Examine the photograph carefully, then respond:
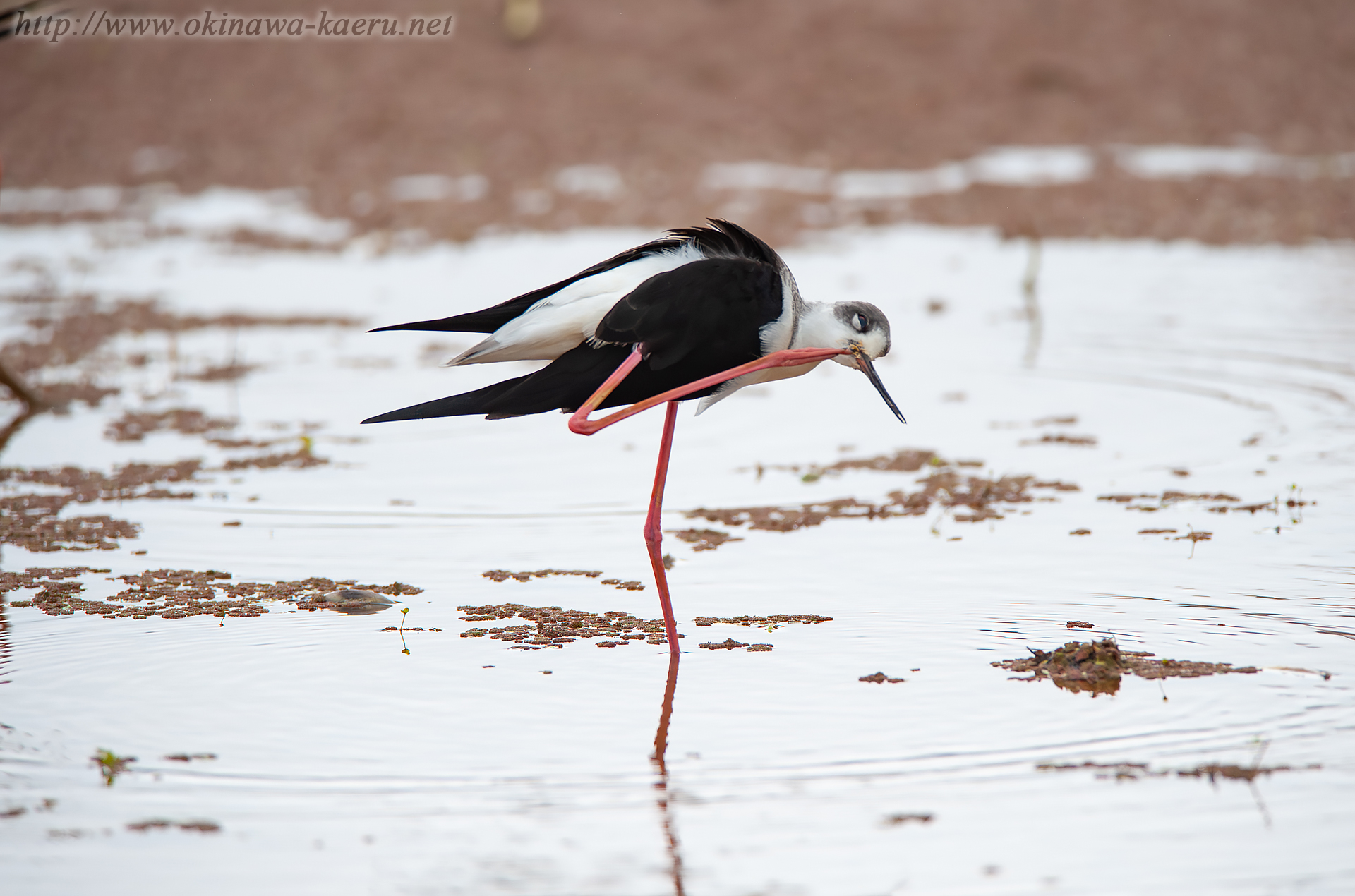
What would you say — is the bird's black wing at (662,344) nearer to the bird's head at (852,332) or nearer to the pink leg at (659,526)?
the bird's head at (852,332)

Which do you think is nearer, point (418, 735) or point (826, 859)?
point (826, 859)

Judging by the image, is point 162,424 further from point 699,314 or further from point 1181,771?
point 1181,771

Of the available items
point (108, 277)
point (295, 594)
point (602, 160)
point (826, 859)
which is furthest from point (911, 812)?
point (602, 160)

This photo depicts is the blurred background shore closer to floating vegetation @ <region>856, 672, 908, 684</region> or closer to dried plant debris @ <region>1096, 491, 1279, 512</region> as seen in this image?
dried plant debris @ <region>1096, 491, 1279, 512</region>

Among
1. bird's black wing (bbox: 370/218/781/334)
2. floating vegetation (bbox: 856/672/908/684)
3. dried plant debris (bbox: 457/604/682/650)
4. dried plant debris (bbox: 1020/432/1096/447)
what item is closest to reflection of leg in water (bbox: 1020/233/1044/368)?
dried plant debris (bbox: 1020/432/1096/447)

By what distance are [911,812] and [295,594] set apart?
2.57 metres

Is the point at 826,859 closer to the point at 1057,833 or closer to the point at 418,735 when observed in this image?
the point at 1057,833

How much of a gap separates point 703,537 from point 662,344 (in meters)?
1.38

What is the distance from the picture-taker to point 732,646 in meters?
4.28

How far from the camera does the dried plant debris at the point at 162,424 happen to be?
7.50 meters

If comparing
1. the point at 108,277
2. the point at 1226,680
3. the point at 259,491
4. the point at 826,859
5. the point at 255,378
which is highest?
the point at 108,277

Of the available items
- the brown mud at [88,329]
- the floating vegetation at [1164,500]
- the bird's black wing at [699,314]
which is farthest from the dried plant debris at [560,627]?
the brown mud at [88,329]

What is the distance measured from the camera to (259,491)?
6.34 m

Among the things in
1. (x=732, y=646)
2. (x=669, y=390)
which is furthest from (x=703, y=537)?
(x=732, y=646)
